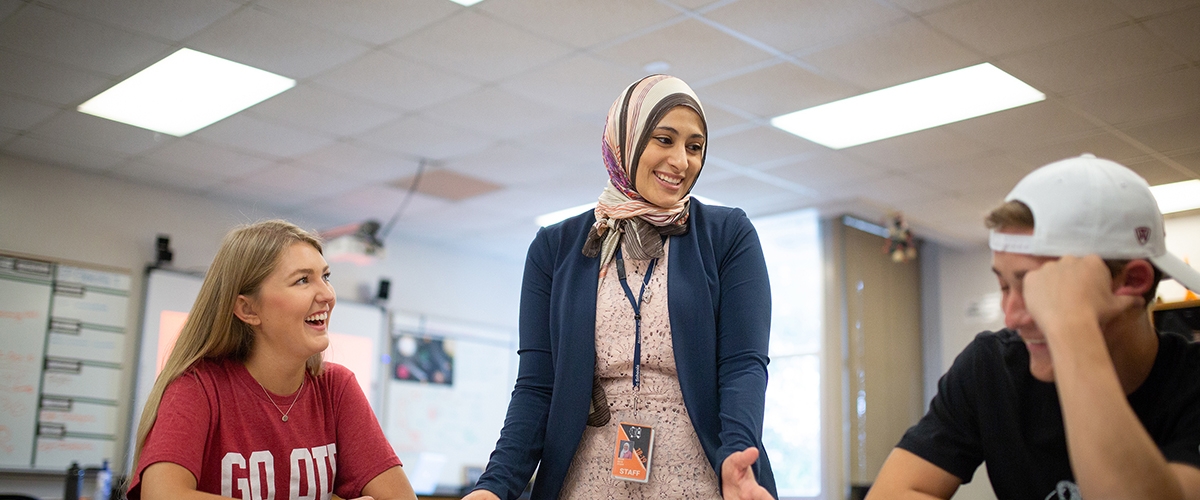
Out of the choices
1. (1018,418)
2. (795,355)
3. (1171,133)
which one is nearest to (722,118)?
(1171,133)

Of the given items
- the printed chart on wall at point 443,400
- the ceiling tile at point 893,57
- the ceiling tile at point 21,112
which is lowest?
the printed chart on wall at point 443,400

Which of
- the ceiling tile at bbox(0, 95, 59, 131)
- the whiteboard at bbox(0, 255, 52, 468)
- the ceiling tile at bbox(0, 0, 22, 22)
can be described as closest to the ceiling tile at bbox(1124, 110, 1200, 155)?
the ceiling tile at bbox(0, 0, 22, 22)

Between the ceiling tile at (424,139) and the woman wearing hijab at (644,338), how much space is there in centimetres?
413

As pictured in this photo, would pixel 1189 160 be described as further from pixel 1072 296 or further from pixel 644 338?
pixel 1072 296

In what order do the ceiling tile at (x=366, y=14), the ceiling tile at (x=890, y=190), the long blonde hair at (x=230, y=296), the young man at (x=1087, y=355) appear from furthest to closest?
the ceiling tile at (x=890, y=190) → the ceiling tile at (x=366, y=14) → the long blonde hair at (x=230, y=296) → the young man at (x=1087, y=355)

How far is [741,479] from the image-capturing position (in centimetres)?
147

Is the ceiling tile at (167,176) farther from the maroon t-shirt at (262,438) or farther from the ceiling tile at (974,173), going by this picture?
the maroon t-shirt at (262,438)

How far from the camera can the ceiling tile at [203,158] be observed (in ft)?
21.0

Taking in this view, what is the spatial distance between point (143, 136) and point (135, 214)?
124 centimetres

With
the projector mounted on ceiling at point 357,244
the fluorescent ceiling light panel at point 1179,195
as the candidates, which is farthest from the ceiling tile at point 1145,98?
the projector mounted on ceiling at point 357,244

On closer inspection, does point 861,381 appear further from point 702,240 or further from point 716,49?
point 702,240

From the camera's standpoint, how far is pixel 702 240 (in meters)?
Result: 1.79

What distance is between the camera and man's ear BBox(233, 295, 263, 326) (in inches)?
78.6

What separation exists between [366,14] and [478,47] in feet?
1.93
